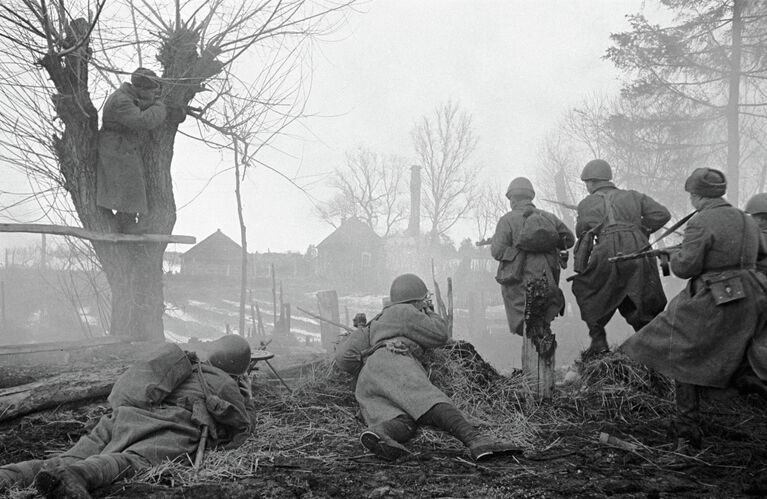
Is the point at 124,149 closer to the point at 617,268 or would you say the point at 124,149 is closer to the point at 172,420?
the point at 172,420

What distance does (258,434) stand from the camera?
453 centimetres

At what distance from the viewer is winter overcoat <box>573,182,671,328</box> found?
19.3 ft

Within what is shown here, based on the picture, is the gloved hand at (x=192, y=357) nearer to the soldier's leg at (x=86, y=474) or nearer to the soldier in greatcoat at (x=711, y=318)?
the soldier's leg at (x=86, y=474)

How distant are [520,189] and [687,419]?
3.41 meters

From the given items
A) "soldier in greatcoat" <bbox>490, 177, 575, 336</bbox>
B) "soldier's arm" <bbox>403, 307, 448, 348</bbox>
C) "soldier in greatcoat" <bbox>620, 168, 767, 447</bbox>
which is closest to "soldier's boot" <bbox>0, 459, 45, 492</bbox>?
"soldier's arm" <bbox>403, 307, 448, 348</bbox>

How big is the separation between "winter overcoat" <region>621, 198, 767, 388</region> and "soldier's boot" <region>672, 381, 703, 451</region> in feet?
0.43

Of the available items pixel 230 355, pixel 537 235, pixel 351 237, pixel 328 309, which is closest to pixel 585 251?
pixel 537 235

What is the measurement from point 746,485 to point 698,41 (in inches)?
758

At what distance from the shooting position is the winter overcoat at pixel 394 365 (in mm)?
4289

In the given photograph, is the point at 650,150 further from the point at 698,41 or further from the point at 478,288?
the point at 478,288

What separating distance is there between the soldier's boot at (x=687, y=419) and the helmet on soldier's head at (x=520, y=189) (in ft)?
10.2

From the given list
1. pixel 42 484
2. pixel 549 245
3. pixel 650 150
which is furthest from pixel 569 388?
pixel 650 150

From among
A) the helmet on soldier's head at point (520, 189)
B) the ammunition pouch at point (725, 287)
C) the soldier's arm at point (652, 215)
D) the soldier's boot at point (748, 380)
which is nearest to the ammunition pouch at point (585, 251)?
the soldier's arm at point (652, 215)

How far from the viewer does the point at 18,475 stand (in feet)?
10.4
